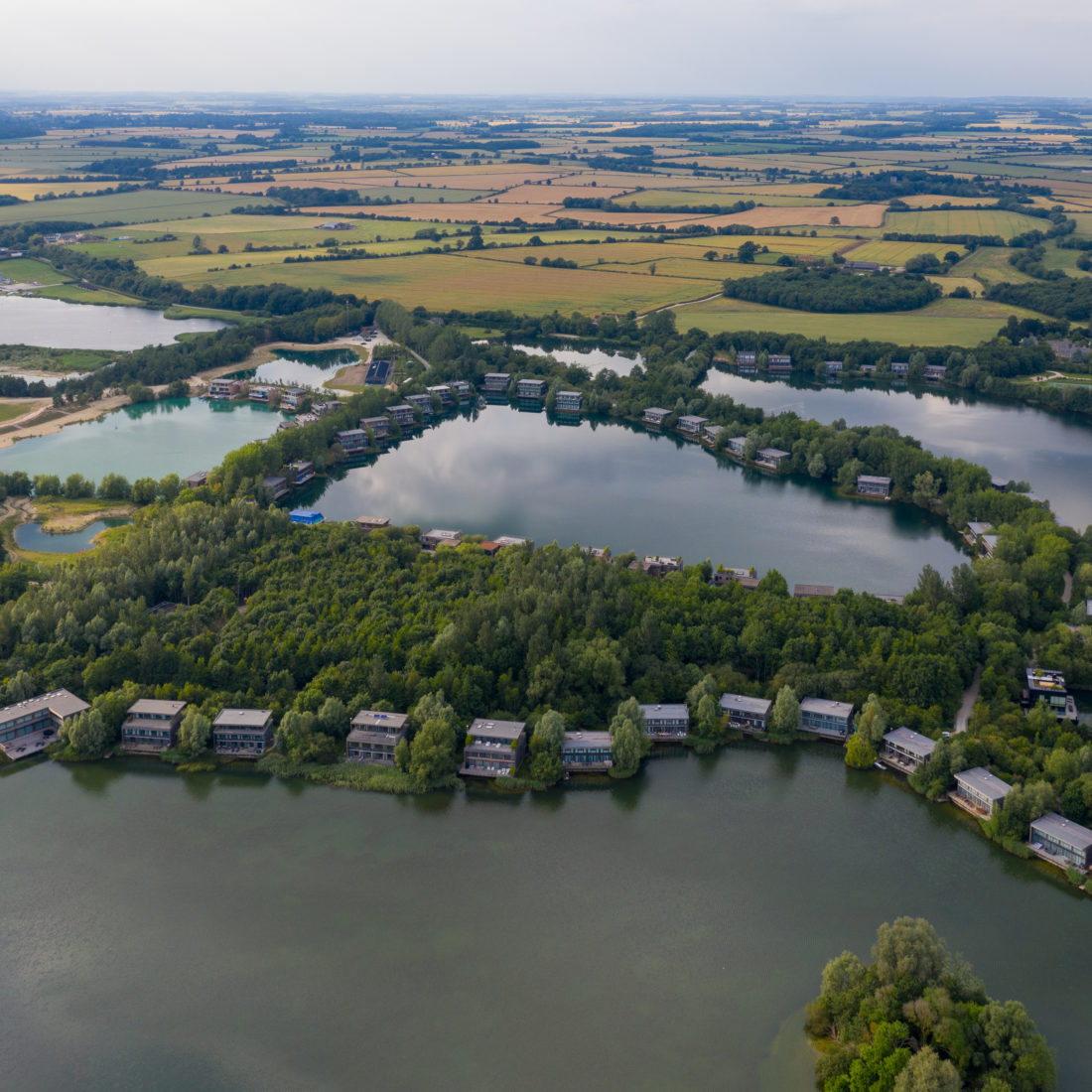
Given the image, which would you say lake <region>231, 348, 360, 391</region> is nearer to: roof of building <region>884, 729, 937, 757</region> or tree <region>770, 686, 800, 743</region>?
tree <region>770, 686, 800, 743</region>

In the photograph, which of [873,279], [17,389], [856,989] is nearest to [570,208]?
[873,279]

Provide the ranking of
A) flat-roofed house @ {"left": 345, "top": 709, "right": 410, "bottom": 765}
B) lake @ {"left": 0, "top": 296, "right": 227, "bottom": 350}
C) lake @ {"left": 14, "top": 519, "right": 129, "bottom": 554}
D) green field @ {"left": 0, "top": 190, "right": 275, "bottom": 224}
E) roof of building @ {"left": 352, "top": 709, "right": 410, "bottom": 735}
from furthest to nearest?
green field @ {"left": 0, "top": 190, "right": 275, "bottom": 224} < lake @ {"left": 0, "top": 296, "right": 227, "bottom": 350} < lake @ {"left": 14, "top": 519, "right": 129, "bottom": 554} < roof of building @ {"left": 352, "top": 709, "right": 410, "bottom": 735} < flat-roofed house @ {"left": 345, "top": 709, "right": 410, "bottom": 765}

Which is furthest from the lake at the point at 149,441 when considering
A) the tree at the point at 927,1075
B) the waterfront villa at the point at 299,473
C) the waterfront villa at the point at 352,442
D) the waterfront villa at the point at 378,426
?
the tree at the point at 927,1075

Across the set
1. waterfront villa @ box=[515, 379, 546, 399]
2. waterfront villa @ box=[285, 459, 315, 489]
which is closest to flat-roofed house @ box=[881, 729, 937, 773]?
waterfront villa @ box=[285, 459, 315, 489]

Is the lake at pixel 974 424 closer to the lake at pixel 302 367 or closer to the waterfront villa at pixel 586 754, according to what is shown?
the lake at pixel 302 367

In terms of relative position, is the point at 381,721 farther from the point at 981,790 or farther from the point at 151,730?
the point at 981,790

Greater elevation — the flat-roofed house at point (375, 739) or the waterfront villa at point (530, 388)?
the flat-roofed house at point (375, 739)
